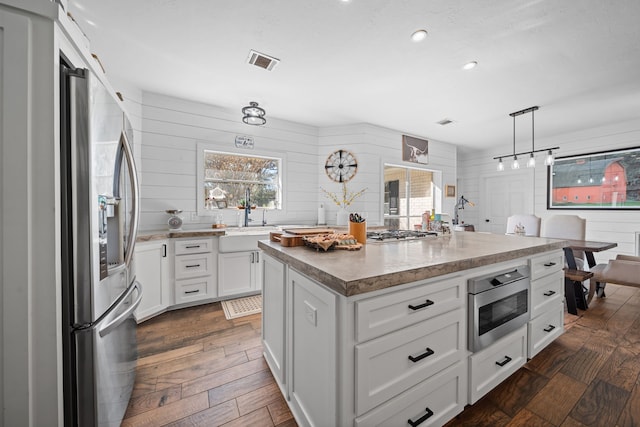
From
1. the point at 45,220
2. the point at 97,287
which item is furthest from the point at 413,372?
the point at 45,220

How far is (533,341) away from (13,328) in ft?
8.82

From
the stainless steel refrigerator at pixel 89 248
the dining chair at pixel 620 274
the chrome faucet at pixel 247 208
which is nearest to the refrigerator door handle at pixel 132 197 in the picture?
the stainless steel refrigerator at pixel 89 248

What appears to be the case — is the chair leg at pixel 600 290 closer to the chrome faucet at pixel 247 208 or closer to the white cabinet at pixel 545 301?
the white cabinet at pixel 545 301

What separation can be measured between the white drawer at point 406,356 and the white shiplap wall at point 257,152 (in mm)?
3123

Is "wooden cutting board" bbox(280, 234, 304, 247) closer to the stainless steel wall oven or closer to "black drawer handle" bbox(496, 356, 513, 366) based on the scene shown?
the stainless steel wall oven

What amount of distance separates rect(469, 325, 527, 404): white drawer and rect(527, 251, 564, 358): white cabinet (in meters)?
0.13

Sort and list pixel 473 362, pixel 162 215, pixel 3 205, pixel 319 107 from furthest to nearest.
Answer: pixel 319 107
pixel 162 215
pixel 473 362
pixel 3 205

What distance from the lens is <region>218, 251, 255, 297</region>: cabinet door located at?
2.93 metres

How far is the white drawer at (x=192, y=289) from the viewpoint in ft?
8.93

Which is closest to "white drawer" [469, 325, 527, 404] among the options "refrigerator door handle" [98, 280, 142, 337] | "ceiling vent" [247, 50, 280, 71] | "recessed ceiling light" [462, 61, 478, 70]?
"refrigerator door handle" [98, 280, 142, 337]

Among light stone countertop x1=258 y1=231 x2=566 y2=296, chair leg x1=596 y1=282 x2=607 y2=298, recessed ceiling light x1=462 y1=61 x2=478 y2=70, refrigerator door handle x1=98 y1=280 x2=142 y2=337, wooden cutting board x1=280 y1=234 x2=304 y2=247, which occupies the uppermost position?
recessed ceiling light x1=462 y1=61 x2=478 y2=70

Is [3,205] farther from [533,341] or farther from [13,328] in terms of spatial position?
[533,341]

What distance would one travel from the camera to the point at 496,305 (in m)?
1.40

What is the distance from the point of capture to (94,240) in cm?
96
